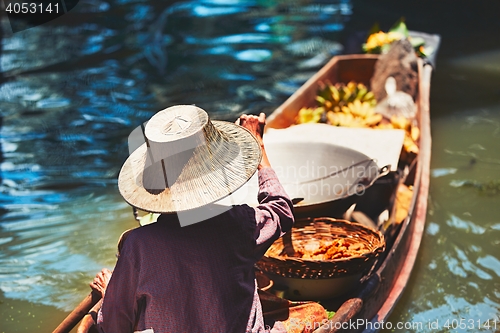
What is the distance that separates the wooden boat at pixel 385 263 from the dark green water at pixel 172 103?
478mm

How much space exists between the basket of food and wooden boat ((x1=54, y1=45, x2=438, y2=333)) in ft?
0.32

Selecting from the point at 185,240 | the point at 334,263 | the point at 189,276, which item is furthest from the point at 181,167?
the point at 334,263

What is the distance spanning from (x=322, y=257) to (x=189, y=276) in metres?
0.98

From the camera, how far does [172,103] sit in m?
6.53

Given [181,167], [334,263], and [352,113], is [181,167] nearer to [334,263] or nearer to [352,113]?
[334,263]

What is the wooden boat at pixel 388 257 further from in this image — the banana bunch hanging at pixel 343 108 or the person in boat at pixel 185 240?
the person in boat at pixel 185 240

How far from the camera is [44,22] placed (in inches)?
365

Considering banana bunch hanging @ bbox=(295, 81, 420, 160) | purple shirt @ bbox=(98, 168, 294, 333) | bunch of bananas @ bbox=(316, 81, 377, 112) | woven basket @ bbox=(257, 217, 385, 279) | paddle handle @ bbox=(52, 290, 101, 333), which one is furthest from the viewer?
bunch of bananas @ bbox=(316, 81, 377, 112)

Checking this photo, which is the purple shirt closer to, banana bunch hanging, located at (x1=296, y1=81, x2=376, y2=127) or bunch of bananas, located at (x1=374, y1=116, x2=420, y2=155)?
bunch of bananas, located at (x1=374, y1=116, x2=420, y2=155)

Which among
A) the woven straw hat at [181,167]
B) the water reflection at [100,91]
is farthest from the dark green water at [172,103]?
the woven straw hat at [181,167]

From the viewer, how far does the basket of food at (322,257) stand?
2225 mm

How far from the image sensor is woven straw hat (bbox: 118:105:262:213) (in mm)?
1562

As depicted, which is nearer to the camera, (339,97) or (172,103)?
(339,97)

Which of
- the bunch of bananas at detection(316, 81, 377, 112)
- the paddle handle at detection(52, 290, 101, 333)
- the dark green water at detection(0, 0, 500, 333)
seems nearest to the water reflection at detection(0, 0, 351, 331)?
the dark green water at detection(0, 0, 500, 333)
